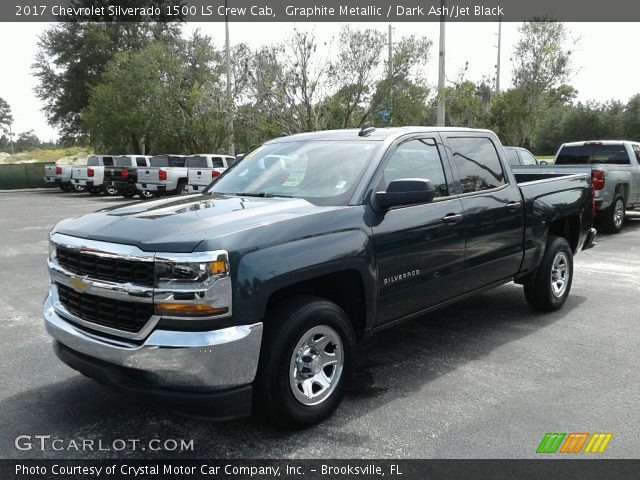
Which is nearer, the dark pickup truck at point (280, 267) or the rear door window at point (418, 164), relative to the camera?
the dark pickup truck at point (280, 267)

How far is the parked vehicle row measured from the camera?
22531 millimetres

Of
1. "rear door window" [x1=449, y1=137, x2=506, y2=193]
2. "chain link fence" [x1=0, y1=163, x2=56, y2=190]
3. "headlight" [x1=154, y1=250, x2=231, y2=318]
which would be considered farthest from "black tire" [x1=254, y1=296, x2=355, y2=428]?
"chain link fence" [x1=0, y1=163, x2=56, y2=190]

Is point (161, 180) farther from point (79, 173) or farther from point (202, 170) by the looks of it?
point (79, 173)

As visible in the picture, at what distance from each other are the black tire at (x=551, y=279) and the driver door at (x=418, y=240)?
157cm

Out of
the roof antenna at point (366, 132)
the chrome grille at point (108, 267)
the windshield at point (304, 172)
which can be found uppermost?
the roof antenna at point (366, 132)

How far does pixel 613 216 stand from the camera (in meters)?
12.0

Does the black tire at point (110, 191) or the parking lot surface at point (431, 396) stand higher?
the black tire at point (110, 191)

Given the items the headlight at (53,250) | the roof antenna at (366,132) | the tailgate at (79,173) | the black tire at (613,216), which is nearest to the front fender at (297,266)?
the roof antenna at (366,132)

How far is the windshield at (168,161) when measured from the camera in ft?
82.3

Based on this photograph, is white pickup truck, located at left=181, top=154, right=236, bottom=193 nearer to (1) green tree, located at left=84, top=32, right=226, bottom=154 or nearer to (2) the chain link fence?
(1) green tree, located at left=84, top=32, right=226, bottom=154

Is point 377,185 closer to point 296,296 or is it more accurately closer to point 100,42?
point 296,296

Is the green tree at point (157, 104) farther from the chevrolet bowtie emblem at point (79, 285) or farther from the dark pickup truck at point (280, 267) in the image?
the chevrolet bowtie emblem at point (79, 285)

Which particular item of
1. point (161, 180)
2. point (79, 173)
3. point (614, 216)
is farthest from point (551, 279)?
point (79, 173)

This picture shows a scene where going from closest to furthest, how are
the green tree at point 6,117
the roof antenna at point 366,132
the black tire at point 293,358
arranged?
the black tire at point 293,358 → the roof antenna at point 366,132 → the green tree at point 6,117
